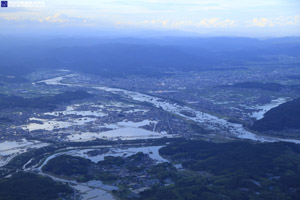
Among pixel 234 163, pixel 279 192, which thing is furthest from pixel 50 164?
pixel 279 192

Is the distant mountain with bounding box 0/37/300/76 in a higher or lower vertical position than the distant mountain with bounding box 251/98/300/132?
lower

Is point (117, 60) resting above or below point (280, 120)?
below

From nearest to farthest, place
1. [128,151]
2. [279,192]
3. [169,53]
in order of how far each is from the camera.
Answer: [279,192]
[128,151]
[169,53]

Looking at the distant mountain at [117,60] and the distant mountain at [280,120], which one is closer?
the distant mountain at [280,120]

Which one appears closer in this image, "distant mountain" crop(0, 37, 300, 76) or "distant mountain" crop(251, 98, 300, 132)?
"distant mountain" crop(251, 98, 300, 132)

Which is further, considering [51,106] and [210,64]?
[210,64]

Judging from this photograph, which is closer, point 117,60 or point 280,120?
point 280,120

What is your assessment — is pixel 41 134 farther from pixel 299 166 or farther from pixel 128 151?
pixel 299 166

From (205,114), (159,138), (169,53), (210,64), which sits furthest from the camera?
(169,53)
